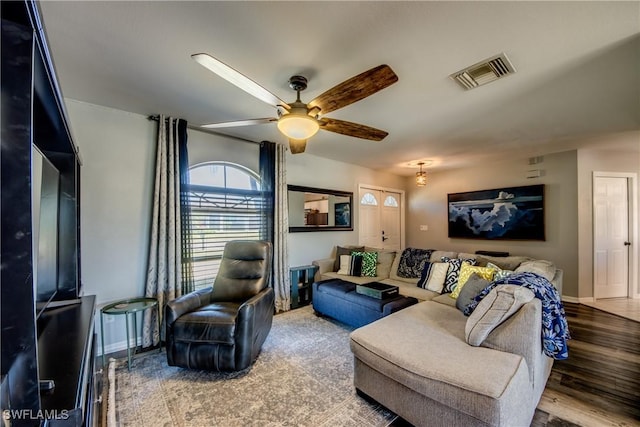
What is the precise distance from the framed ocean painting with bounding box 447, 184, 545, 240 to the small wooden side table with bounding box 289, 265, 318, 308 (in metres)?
3.36

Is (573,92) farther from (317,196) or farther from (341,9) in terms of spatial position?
(317,196)

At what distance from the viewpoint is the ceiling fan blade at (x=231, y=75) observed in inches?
54.1

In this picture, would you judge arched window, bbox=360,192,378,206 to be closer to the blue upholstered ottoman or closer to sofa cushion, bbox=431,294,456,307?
the blue upholstered ottoman

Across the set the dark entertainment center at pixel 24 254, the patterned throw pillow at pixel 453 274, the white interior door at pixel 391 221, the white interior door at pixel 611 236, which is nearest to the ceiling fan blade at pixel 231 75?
the dark entertainment center at pixel 24 254

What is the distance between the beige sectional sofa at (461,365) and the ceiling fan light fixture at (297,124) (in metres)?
1.58

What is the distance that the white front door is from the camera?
18.1 feet

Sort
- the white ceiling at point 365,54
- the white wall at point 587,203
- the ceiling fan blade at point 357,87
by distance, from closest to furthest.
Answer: the white ceiling at point 365,54, the ceiling fan blade at point 357,87, the white wall at point 587,203

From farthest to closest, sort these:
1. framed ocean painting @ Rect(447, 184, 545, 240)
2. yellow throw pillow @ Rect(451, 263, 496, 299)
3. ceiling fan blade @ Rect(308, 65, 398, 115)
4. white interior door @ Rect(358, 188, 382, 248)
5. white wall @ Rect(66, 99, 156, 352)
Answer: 1. white interior door @ Rect(358, 188, 382, 248)
2. framed ocean painting @ Rect(447, 184, 545, 240)
3. yellow throw pillow @ Rect(451, 263, 496, 299)
4. white wall @ Rect(66, 99, 156, 352)
5. ceiling fan blade @ Rect(308, 65, 398, 115)

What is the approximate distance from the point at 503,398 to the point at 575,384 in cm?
148

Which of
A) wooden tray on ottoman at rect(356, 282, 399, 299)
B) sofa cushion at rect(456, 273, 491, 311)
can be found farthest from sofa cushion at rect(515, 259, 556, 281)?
wooden tray on ottoman at rect(356, 282, 399, 299)

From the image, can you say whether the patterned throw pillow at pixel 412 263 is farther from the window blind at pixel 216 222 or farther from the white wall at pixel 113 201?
the white wall at pixel 113 201

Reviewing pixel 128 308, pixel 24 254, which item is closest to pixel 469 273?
pixel 24 254

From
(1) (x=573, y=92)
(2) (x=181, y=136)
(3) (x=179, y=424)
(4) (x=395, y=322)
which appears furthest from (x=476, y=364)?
(2) (x=181, y=136)

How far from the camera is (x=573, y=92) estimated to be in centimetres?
238
